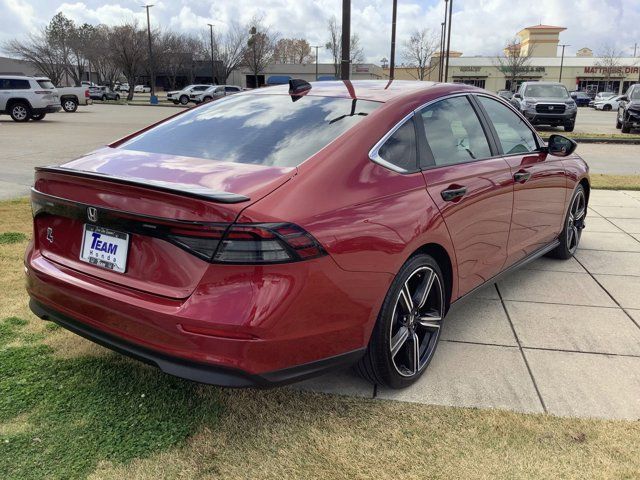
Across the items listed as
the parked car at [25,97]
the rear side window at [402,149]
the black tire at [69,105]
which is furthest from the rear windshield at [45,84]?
the rear side window at [402,149]

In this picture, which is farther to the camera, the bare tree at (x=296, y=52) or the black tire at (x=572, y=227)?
the bare tree at (x=296, y=52)

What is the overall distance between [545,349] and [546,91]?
794 inches

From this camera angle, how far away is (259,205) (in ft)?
7.34

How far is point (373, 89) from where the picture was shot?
3.42 meters

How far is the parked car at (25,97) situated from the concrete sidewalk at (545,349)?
24227 millimetres

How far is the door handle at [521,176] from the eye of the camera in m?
3.88

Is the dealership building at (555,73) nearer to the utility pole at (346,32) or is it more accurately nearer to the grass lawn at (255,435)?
the utility pole at (346,32)

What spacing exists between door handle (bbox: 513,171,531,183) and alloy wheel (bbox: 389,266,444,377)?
1.16 metres

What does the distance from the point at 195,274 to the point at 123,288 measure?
1.33ft

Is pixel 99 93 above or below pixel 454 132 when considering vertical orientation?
below

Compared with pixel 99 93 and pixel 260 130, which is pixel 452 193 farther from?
pixel 99 93

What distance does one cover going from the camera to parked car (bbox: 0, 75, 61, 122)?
2348 centimetres

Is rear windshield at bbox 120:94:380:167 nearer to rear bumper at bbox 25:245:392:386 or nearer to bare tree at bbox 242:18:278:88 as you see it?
rear bumper at bbox 25:245:392:386

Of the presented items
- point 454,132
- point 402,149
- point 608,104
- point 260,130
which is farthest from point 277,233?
point 608,104
